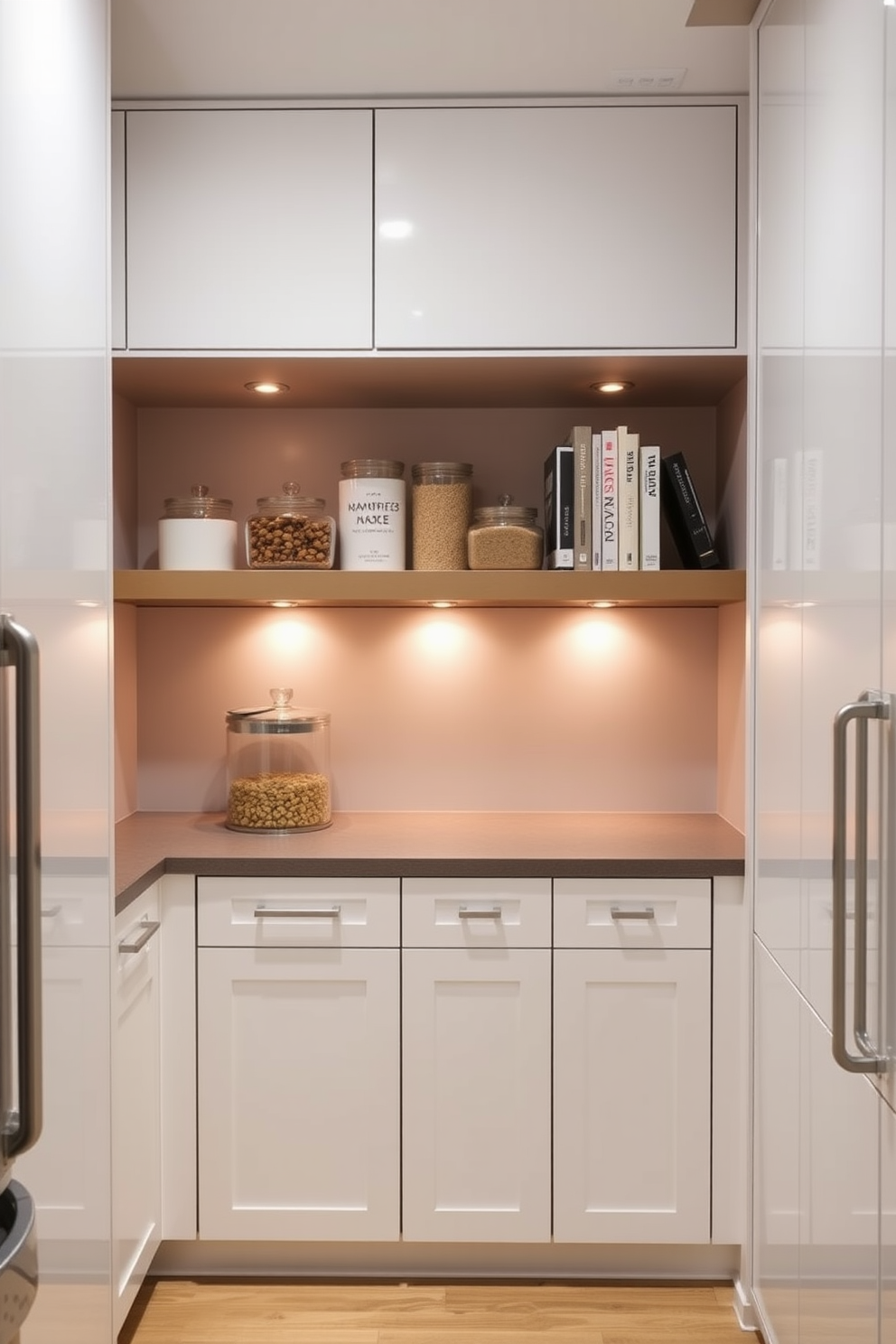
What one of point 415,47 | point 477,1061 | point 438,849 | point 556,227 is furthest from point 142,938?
point 415,47

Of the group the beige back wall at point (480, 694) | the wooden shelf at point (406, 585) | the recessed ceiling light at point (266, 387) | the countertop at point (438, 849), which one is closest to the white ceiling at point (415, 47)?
the recessed ceiling light at point (266, 387)

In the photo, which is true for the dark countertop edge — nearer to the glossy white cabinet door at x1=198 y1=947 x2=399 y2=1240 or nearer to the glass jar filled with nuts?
the glossy white cabinet door at x1=198 y1=947 x2=399 y2=1240

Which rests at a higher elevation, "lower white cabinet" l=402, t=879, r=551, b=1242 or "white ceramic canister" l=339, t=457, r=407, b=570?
"white ceramic canister" l=339, t=457, r=407, b=570

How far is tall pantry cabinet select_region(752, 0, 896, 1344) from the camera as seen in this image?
1.44 m

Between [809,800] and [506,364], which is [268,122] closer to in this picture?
[506,364]

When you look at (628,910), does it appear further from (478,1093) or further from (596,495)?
(596,495)

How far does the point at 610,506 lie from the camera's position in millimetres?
2465

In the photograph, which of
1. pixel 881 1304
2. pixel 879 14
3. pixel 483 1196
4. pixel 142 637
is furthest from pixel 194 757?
pixel 879 14

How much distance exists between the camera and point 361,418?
2.86 meters

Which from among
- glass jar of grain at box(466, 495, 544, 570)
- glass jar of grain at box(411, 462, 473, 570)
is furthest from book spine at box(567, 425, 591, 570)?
glass jar of grain at box(411, 462, 473, 570)

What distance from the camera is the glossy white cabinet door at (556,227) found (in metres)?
2.36

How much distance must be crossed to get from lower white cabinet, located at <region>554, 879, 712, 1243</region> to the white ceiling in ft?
5.38

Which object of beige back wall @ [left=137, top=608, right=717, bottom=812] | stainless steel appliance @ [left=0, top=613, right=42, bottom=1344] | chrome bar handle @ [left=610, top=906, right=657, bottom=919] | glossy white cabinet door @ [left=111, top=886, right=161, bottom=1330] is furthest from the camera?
beige back wall @ [left=137, top=608, right=717, bottom=812]

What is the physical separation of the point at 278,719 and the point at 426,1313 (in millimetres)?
1289
